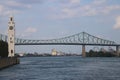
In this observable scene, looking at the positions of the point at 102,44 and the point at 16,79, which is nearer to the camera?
the point at 16,79

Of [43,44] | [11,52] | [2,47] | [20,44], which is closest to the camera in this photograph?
[2,47]

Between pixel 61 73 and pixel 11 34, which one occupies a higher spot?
pixel 11 34

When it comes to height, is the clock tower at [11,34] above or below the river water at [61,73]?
above

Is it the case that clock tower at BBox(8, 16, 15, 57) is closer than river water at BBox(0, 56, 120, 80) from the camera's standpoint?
No

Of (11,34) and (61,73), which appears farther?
(11,34)

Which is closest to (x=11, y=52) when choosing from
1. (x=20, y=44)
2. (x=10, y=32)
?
(x=10, y=32)

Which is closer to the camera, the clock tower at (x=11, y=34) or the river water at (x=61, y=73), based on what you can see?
the river water at (x=61, y=73)

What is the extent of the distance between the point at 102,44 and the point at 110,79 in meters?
137

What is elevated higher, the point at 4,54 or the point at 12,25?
the point at 12,25

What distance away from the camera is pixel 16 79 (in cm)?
4109

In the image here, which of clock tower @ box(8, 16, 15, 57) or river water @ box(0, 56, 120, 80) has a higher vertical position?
clock tower @ box(8, 16, 15, 57)

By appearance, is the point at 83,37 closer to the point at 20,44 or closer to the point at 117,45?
the point at 117,45

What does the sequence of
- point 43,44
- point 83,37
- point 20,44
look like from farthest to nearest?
point 83,37 → point 43,44 → point 20,44

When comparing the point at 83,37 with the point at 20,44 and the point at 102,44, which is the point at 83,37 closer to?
the point at 102,44
